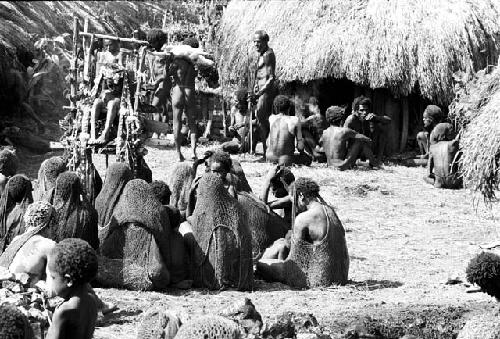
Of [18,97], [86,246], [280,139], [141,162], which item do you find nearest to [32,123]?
[18,97]

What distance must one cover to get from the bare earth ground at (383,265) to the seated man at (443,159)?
0.20 metres

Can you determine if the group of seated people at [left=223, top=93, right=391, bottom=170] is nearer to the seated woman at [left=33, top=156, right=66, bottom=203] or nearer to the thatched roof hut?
the thatched roof hut

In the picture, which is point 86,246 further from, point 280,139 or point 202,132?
point 202,132

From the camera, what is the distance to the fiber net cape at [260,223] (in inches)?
464

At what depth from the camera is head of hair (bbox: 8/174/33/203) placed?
35.2 feet

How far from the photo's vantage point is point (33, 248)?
8477 millimetres

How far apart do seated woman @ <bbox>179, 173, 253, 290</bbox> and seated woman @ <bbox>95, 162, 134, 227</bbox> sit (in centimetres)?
95

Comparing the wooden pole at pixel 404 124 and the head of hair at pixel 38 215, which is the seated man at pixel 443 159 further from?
the head of hair at pixel 38 215

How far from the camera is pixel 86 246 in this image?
6.22 m

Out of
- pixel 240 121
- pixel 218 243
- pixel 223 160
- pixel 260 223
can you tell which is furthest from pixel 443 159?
pixel 218 243

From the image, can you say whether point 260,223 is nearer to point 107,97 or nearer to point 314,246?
point 314,246

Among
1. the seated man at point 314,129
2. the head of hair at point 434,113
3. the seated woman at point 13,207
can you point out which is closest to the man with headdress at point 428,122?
the head of hair at point 434,113

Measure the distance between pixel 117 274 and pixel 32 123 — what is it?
1067 cm

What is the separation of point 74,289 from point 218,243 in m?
4.51
